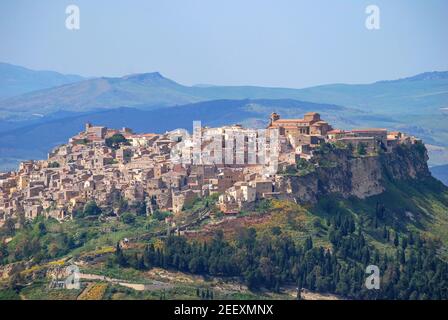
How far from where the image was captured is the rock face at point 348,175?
49.4m

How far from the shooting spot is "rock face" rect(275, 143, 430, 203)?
4941cm

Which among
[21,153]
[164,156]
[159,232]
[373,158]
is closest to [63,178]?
[164,156]

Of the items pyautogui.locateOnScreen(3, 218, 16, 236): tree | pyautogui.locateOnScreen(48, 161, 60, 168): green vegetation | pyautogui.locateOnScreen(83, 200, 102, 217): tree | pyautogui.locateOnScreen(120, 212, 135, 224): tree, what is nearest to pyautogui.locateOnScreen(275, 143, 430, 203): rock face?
pyautogui.locateOnScreen(120, 212, 135, 224): tree

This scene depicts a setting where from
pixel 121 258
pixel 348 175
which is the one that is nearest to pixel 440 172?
pixel 348 175

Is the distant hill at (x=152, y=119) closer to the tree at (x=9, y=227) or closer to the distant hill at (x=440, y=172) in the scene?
the distant hill at (x=440, y=172)

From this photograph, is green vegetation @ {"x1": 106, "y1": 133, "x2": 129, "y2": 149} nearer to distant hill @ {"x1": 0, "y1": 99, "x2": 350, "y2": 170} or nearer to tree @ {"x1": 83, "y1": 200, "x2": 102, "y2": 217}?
tree @ {"x1": 83, "y1": 200, "x2": 102, "y2": 217}

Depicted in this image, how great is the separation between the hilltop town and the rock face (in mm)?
254

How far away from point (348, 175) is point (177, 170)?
19.9 ft

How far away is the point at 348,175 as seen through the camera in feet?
171

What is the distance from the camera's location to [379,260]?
154 feet

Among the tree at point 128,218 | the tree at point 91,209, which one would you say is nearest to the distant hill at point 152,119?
the tree at point 91,209

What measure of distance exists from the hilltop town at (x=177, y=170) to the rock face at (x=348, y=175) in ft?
0.83

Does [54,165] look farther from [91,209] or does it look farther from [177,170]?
[177,170]
